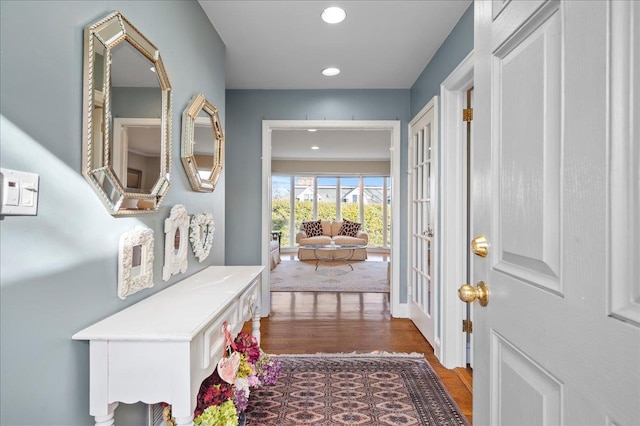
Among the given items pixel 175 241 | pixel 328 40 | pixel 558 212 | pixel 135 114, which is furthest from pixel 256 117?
pixel 558 212

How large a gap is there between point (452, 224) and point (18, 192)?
8.23ft

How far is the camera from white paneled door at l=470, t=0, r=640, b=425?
48cm

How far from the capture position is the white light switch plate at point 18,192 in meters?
0.83

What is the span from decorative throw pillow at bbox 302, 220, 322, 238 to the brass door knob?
8.14m

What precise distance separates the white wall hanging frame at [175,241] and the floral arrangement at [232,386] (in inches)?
19.0

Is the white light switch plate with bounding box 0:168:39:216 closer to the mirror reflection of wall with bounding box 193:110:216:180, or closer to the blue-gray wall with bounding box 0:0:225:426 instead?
the blue-gray wall with bounding box 0:0:225:426

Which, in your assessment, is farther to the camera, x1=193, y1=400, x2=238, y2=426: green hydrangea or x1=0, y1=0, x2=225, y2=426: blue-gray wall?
x1=193, y1=400, x2=238, y2=426: green hydrangea

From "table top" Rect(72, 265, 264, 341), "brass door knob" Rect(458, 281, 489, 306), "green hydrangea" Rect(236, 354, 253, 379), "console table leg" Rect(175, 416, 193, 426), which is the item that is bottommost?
"green hydrangea" Rect(236, 354, 253, 379)

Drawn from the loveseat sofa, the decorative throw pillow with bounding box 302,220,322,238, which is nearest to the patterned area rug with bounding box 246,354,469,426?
the loveseat sofa

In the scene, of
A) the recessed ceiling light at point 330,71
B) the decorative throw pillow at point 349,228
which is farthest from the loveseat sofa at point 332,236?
the recessed ceiling light at point 330,71

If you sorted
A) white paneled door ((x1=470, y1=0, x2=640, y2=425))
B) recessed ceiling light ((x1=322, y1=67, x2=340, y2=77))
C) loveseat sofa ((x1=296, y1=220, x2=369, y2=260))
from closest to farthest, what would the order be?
white paneled door ((x1=470, y1=0, x2=640, y2=425)) < recessed ceiling light ((x1=322, y1=67, x2=340, y2=77)) < loveseat sofa ((x1=296, y1=220, x2=369, y2=260))

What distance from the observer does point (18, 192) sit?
2.88 feet

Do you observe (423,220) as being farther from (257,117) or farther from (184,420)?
(184,420)

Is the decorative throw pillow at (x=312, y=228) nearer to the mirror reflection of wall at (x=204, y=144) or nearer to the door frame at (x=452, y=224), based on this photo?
the door frame at (x=452, y=224)
